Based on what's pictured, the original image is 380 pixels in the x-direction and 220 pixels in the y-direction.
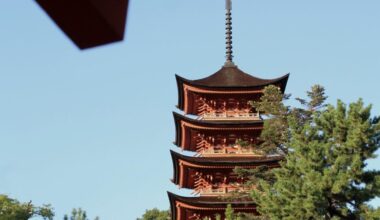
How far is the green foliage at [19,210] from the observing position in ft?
167

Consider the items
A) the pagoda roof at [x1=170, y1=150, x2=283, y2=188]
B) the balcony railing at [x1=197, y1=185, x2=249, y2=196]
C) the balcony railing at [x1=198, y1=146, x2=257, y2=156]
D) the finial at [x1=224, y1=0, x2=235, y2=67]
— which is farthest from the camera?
the finial at [x1=224, y1=0, x2=235, y2=67]

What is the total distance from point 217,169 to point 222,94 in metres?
4.44

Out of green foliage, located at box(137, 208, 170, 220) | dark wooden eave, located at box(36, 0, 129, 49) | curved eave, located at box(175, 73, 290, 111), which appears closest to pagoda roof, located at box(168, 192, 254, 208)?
curved eave, located at box(175, 73, 290, 111)

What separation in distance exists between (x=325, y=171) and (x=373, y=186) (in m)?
1.47

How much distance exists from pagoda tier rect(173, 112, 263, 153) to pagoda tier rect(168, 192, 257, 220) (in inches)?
105

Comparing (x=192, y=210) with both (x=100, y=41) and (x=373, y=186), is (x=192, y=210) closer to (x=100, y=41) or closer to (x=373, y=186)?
(x=373, y=186)

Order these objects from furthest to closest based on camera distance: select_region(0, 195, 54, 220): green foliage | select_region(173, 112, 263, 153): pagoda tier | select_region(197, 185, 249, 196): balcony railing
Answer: select_region(0, 195, 54, 220): green foliage
select_region(173, 112, 263, 153): pagoda tier
select_region(197, 185, 249, 196): balcony railing

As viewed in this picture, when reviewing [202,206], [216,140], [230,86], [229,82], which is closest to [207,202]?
[202,206]

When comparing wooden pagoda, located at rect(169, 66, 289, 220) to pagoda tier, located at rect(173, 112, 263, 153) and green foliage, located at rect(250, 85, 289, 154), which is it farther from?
green foliage, located at rect(250, 85, 289, 154)

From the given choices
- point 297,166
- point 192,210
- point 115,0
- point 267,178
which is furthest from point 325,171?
point 115,0

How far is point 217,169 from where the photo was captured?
2748 cm

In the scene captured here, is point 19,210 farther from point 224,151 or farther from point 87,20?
point 87,20

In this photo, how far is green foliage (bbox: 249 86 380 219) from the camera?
711 inches

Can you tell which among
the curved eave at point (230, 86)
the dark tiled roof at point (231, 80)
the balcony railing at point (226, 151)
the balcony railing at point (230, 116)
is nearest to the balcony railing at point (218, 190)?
the balcony railing at point (226, 151)
